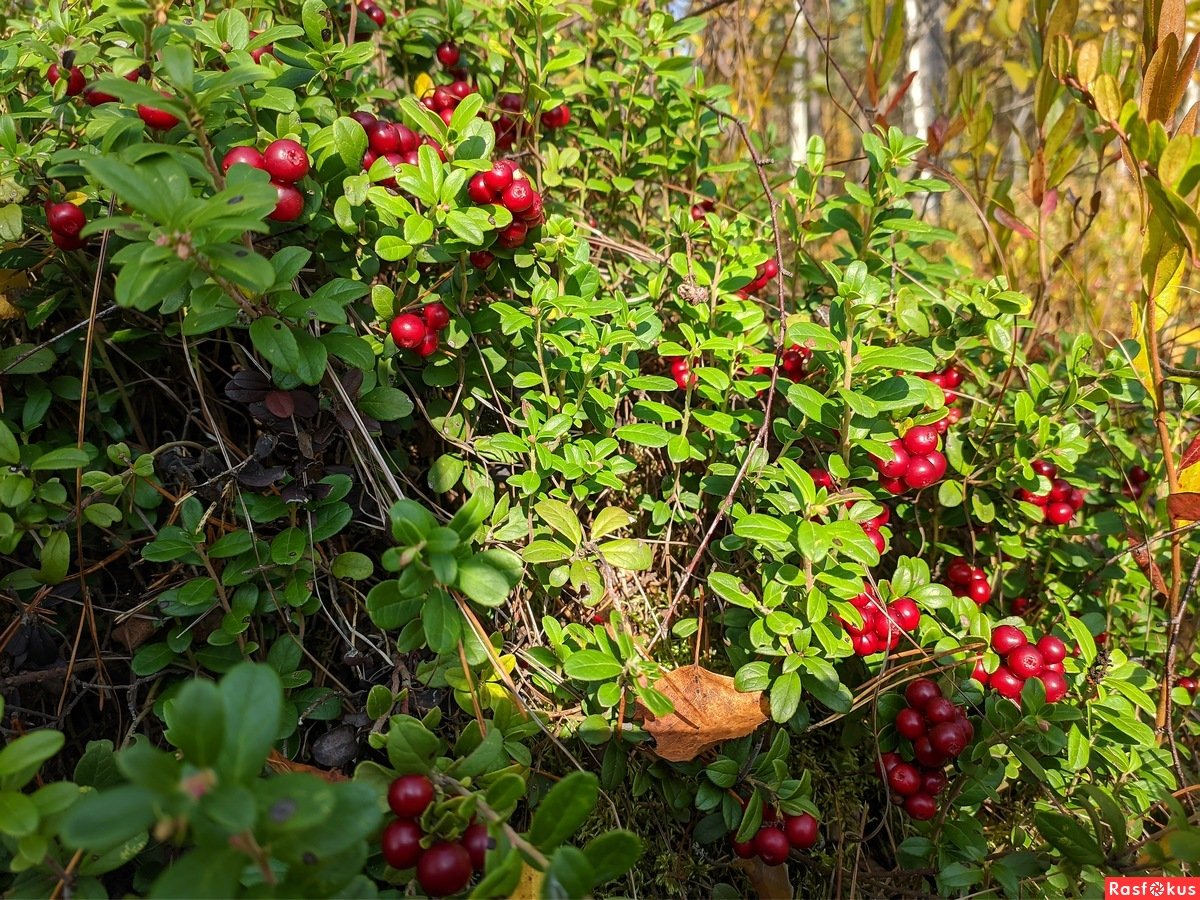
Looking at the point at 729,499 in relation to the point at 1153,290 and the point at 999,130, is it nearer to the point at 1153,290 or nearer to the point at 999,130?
the point at 1153,290

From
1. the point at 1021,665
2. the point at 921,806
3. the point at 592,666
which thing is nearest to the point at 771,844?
the point at 921,806

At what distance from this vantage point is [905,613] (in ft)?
5.95

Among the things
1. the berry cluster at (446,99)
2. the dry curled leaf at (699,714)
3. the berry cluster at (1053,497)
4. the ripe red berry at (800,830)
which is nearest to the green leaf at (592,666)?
the dry curled leaf at (699,714)

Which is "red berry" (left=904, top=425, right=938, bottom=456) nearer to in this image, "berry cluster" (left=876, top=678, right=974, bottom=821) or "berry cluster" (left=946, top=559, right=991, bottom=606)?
"berry cluster" (left=946, top=559, right=991, bottom=606)

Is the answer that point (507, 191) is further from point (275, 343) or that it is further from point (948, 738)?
point (948, 738)

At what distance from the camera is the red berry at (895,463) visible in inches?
71.9

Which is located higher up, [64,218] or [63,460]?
[64,218]

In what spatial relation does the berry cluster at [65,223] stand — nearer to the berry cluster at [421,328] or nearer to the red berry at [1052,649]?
the berry cluster at [421,328]

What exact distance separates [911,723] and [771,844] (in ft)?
1.46

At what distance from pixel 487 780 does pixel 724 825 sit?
2.05ft

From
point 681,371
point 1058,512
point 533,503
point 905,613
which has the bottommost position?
point 905,613

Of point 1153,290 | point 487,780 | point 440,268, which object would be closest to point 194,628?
point 487,780

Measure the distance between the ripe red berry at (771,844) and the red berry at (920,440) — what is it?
969mm

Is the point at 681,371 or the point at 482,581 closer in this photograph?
the point at 482,581
